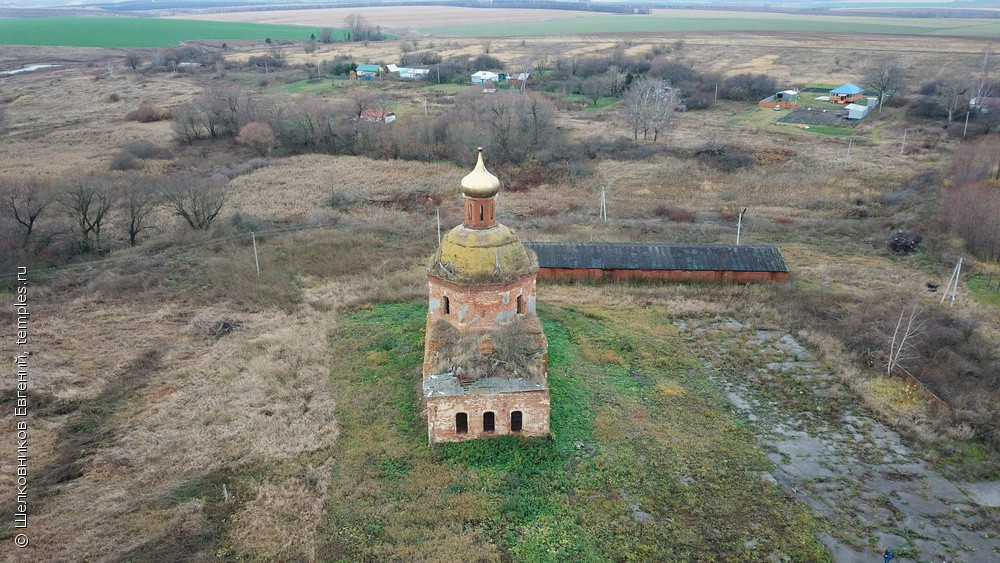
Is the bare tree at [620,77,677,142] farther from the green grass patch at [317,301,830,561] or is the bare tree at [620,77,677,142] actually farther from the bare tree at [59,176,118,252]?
the bare tree at [59,176,118,252]

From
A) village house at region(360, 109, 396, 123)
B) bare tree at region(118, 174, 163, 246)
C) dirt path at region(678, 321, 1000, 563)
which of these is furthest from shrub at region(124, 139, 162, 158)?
dirt path at region(678, 321, 1000, 563)


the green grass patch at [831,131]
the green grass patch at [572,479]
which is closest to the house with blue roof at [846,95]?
the green grass patch at [831,131]

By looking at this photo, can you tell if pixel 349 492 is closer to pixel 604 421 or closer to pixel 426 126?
pixel 604 421

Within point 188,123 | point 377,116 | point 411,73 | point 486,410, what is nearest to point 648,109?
point 377,116

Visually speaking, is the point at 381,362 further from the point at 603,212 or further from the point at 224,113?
the point at 224,113

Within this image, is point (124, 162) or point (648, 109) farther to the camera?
point (648, 109)

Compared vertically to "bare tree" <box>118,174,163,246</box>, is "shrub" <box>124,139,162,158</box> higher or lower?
higher
